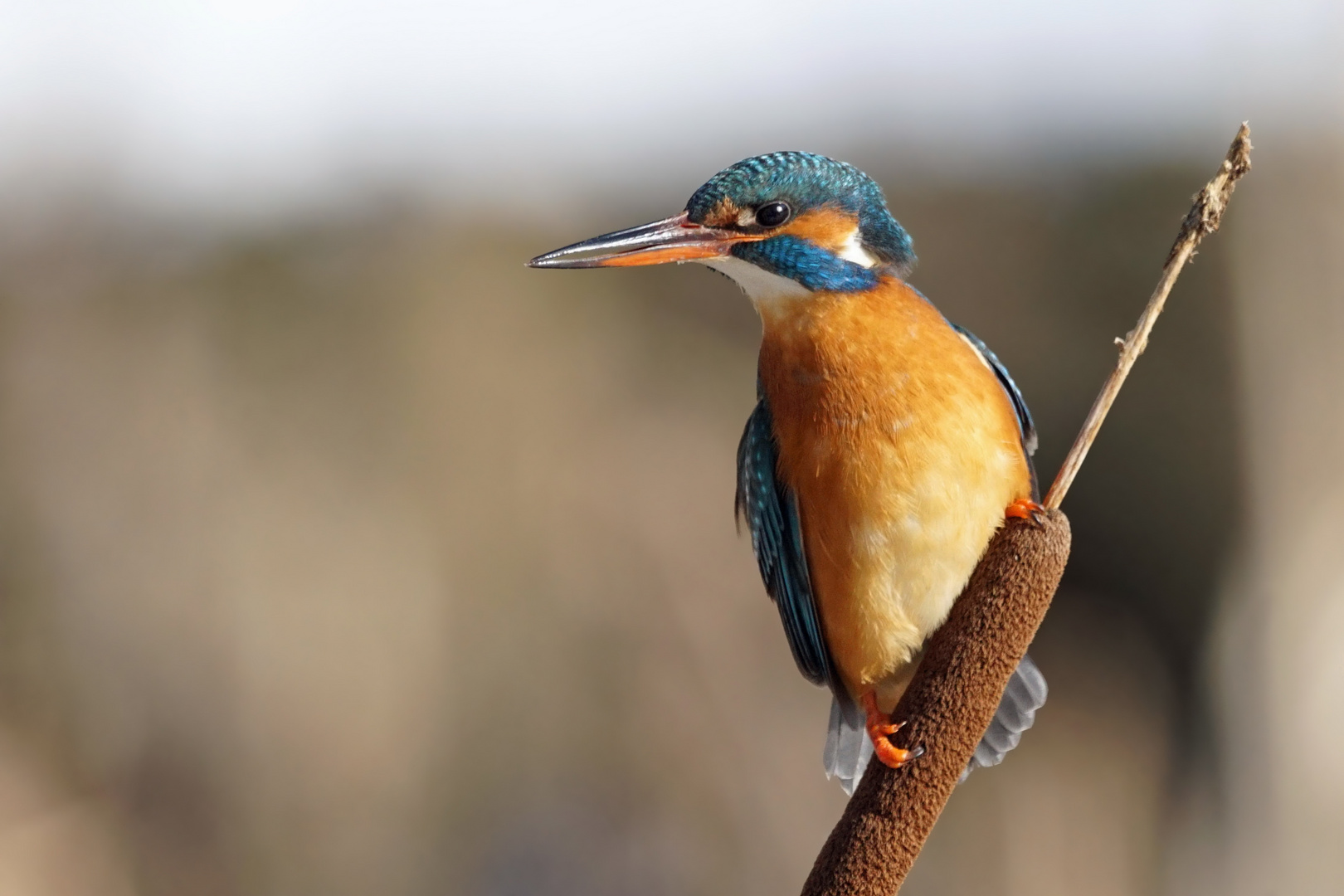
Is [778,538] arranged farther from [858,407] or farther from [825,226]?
[825,226]

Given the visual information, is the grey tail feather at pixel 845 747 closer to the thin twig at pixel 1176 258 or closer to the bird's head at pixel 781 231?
the bird's head at pixel 781 231

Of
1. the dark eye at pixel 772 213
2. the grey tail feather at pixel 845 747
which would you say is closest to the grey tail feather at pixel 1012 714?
the grey tail feather at pixel 845 747

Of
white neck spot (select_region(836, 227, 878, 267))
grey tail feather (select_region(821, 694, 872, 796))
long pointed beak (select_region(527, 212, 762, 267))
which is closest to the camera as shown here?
long pointed beak (select_region(527, 212, 762, 267))

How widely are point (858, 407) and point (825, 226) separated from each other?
13.2 inches

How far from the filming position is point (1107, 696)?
8883 millimetres

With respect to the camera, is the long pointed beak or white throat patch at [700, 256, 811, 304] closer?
the long pointed beak

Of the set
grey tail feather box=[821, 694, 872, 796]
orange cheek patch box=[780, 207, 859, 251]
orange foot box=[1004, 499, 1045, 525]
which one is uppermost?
orange cheek patch box=[780, 207, 859, 251]

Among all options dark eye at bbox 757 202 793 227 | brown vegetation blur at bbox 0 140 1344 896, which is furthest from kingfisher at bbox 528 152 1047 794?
brown vegetation blur at bbox 0 140 1344 896

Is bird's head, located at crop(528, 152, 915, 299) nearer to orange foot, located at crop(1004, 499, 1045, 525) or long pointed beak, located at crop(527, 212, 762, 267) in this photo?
long pointed beak, located at crop(527, 212, 762, 267)

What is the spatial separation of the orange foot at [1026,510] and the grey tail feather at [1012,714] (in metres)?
0.53

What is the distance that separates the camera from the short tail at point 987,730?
8.83 ft

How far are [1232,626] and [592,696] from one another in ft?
13.5

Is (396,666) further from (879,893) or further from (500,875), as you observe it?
(879,893)

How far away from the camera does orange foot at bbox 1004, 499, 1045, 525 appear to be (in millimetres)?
1987
